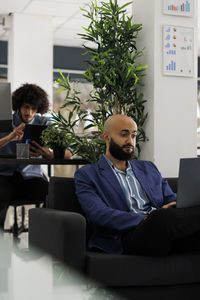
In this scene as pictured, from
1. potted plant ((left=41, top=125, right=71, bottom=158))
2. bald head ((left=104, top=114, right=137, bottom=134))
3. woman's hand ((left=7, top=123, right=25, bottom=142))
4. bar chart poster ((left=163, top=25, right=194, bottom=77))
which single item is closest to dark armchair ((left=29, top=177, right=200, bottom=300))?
bald head ((left=104, top=114, right=137, bottom=134))

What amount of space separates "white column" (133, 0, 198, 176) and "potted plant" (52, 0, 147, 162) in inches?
2.9

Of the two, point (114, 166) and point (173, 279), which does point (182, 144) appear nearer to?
point (114, 166)

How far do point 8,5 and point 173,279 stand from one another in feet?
16.9

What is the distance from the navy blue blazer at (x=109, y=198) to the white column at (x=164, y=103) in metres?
0.61

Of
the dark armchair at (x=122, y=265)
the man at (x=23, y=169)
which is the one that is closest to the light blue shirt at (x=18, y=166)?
the man at (x=23, y=169)

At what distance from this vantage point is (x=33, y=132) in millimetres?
3418

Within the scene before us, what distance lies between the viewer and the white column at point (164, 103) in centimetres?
349

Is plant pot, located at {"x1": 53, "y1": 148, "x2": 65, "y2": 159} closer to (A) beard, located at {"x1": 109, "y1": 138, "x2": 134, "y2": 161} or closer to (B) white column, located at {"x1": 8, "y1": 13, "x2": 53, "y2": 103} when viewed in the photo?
(A) beard, located at {"x1": 109, "y1": 138, "x2": 134, "y2": 161}

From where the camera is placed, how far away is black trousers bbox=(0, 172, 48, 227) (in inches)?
145

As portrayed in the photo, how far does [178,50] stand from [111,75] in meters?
0.57

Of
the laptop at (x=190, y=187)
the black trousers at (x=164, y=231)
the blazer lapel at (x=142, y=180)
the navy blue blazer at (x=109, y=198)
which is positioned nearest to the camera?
the black trousers at (x=164, y=231)

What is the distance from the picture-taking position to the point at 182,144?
11.7 ft

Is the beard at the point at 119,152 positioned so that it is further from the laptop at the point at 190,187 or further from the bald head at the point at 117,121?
the laptop at the point at 190,187

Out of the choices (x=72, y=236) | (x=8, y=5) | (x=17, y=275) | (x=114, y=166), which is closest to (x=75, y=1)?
(x=8, y=5)
